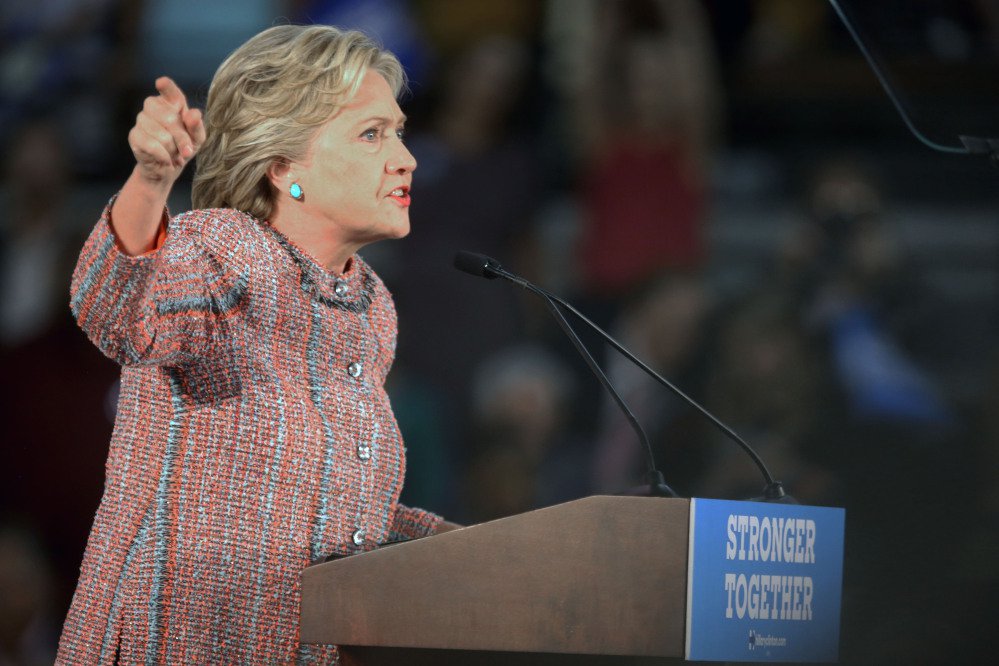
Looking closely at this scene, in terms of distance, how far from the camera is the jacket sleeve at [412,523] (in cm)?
200

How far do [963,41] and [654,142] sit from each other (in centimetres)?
123

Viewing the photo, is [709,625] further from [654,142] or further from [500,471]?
[654,142]

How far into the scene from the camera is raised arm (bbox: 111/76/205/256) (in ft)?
4.55

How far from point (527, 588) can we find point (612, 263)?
2.52 meters

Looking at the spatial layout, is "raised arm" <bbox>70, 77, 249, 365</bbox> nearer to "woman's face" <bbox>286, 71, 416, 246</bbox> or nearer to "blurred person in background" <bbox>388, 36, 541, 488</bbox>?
"woman's face" <bbox>286, 71, 416, 246</bbox>

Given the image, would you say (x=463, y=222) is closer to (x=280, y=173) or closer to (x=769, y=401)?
(x=769, y=401)

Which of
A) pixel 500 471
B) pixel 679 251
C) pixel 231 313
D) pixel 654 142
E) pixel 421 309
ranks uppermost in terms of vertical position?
pixel 654 142

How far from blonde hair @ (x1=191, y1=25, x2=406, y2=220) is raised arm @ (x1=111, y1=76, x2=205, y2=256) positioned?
0.38 meters

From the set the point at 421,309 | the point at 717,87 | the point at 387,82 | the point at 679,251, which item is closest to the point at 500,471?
the point at 421,309

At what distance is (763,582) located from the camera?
1.59m

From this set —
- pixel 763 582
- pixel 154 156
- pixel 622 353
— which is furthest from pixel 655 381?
pixel 154 156

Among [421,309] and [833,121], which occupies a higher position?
[833,121]

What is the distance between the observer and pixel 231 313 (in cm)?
167

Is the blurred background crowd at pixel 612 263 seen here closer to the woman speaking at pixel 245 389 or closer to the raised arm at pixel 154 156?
the woman speaking at pixel 245 389
